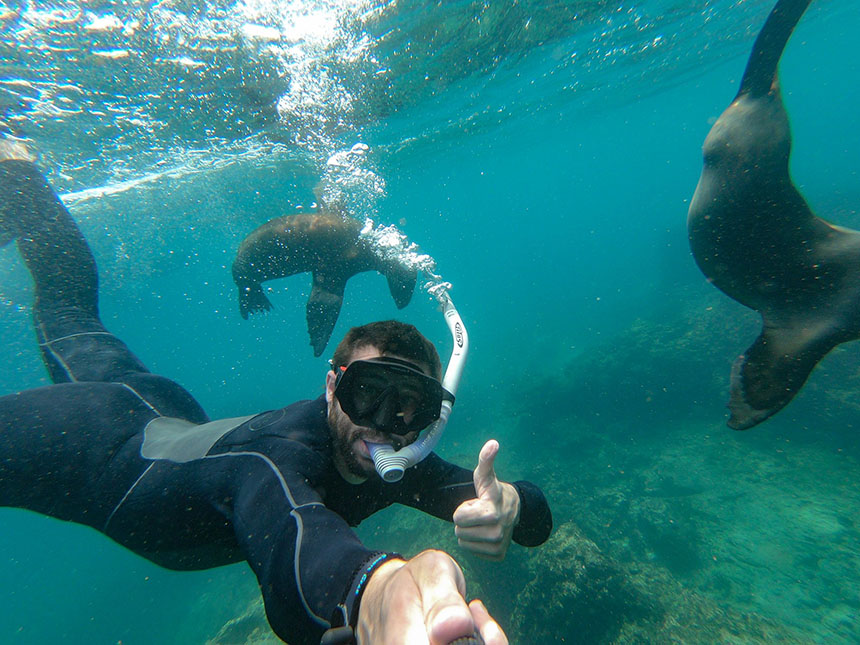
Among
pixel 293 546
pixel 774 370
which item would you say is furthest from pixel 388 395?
pixel 774 370

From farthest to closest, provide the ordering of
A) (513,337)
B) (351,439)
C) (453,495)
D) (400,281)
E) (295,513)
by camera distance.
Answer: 1. (513,337)
2. (400,281)
3. (453,495)
4. (351,439)
5. (295,513)

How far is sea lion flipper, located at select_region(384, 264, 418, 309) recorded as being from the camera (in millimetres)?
10008

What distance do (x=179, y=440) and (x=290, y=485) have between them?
137cm

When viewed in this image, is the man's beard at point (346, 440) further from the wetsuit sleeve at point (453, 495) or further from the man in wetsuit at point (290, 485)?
the wetsuit sleeve at point (453, 495)

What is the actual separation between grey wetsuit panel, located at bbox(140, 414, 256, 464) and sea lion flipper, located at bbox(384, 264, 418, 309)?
7.08m

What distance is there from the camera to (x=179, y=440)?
2.82 metres

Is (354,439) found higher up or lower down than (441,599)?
lower down

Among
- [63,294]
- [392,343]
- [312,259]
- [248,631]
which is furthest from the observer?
[248,631]

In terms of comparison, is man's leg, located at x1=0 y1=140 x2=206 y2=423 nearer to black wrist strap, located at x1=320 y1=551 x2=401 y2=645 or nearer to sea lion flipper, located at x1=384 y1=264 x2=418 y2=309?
black wrist strap, located at x1=320 y1=551 x2=401 y2=645

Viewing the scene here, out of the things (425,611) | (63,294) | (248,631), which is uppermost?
(63,294)

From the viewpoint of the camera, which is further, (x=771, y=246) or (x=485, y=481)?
(x=771, y=246)

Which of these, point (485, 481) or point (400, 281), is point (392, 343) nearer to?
point (485, 481)

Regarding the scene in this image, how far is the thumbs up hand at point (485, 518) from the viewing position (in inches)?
79.0

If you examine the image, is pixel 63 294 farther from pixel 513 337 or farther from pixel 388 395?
pixel 513 337
